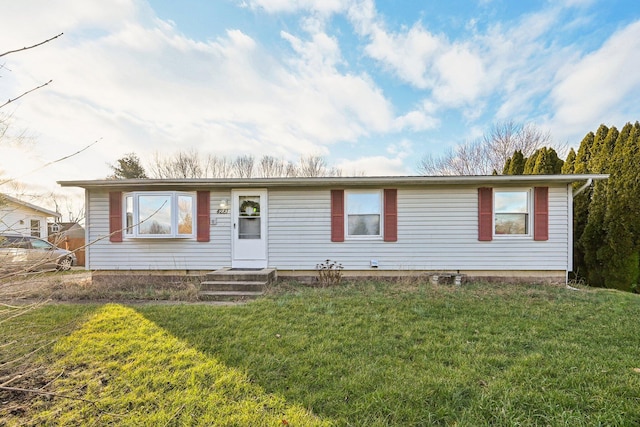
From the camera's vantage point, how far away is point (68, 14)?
7.32 ft

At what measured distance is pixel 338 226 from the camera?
691 cm

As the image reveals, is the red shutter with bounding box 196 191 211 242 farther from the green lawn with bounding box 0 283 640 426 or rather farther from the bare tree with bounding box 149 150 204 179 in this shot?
the bare tree with bounding box 149 150 204 179

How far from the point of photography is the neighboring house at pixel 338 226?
6.65 metres

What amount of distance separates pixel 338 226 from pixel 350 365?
4.39 meters

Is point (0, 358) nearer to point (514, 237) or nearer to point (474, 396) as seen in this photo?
point (474, 396)

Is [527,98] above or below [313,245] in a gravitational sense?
above

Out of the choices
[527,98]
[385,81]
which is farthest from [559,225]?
[527,98]

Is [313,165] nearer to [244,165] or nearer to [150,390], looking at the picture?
[244,165]

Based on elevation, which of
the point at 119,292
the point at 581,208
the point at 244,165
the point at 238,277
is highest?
the point at 244,165

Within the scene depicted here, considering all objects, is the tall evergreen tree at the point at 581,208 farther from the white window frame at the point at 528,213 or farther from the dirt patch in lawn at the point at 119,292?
the dirt patch in lawn at the point at 119,292

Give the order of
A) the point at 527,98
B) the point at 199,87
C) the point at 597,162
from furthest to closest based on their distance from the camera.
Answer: the point at 527,98 < the point at 199,87 < the point at 597,162

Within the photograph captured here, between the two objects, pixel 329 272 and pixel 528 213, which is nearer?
pixel 329 272

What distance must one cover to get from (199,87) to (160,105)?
155 centimetres

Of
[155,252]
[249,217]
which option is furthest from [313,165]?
[155,252]
